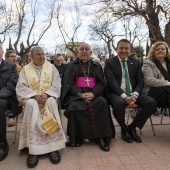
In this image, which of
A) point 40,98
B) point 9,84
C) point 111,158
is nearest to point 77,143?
point 111,158

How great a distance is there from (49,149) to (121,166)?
103 centimetres

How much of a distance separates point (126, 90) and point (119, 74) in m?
0.32

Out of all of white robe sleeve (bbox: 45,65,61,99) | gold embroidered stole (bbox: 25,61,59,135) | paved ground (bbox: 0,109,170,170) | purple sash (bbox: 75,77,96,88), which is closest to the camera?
paved ground (bbox: 0,109,170,170)

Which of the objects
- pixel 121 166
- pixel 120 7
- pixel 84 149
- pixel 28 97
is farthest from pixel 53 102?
pixel 120 7

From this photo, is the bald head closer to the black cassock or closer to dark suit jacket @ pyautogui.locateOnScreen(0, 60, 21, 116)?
the black cassock

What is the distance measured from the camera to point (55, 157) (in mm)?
3287

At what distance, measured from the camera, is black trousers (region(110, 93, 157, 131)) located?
3.90 m

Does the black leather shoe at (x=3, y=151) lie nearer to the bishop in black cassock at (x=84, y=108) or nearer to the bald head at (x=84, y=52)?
the bishop in black cassock at (x=84, y=108)

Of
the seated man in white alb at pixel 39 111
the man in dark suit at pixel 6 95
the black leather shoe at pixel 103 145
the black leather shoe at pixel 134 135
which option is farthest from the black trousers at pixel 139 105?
the man in dark suit at pixel 6 95

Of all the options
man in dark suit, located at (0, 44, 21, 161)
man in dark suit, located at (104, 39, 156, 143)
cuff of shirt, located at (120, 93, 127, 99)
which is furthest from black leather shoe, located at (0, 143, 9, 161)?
cuff of shirt, located at (120, 93, 127, 99)

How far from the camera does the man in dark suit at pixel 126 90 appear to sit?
3957 millimetres

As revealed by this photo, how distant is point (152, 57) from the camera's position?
451 cm

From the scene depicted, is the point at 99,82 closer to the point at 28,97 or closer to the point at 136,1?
the point at 28,97

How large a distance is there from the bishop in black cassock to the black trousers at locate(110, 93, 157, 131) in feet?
0.49
